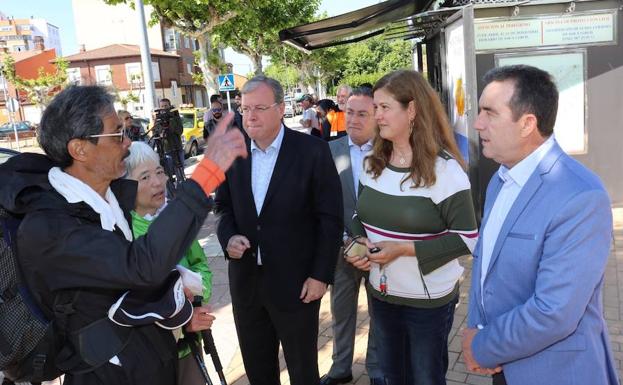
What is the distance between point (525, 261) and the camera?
64.4 inches

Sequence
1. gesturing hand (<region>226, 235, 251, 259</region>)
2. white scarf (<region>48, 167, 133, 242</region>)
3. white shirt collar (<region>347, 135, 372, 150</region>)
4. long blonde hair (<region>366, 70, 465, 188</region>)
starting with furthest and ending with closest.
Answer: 1. white shirt collar (<region>347, 135, 372, 150</region>)
2. gesturing hand (<region>226, 235, 251, 259</region>)
3. long blonde hair (<region>366, 70, 465, 188</region>)
4. white scarf (<region>48, 167, 133, 242</region>)

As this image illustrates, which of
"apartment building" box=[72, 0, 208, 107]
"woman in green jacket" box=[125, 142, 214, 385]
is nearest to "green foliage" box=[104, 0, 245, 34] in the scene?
"woman in green jacket" box=[125, 142, 214, 385]

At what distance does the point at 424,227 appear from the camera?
2.34 meters

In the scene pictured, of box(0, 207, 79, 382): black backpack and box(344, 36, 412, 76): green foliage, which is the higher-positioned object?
box(344, 36, 412, 76): green foliage

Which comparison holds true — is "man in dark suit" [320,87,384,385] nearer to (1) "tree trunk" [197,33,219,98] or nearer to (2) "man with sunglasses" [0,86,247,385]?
(2) "man with sunglasses" [0,86,247,385]

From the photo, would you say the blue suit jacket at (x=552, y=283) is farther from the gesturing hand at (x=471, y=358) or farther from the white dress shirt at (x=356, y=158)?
the white dress shirt at (x=356, y=158)

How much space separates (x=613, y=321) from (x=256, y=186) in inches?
125

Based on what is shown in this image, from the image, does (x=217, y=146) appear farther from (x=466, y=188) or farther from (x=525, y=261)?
(x=466, y=188)

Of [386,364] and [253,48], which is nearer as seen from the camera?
[386,364]

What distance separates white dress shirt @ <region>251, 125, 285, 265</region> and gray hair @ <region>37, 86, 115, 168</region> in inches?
43.4

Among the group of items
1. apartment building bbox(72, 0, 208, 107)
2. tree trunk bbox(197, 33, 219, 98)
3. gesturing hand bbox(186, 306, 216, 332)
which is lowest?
gesturing hand bbox(186, 306, 216, 332)

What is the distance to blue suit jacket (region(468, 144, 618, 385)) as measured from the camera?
1.52 metres

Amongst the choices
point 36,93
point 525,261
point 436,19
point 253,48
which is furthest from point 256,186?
point 36,93

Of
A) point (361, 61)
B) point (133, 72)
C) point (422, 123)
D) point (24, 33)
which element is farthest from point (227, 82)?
point (24, 33)
